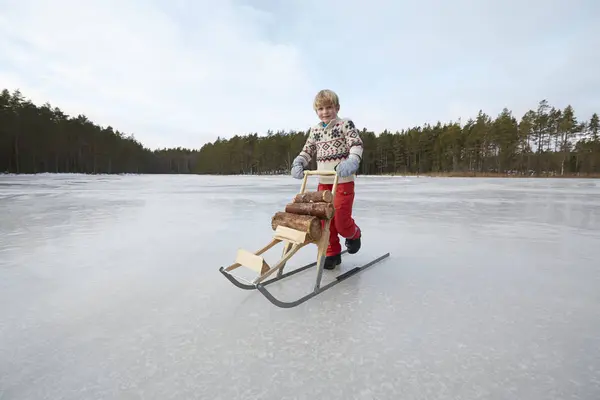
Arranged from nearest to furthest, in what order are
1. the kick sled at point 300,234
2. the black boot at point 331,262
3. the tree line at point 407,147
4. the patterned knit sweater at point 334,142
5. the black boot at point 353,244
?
the kick sled at point 300,234, the patterned knit sweater at point 334,142, the black boot at point 331,262, the black boot at point 353,244, the tree line at point 407,147

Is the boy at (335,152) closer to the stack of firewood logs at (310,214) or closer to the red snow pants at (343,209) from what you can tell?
the red snow pants at (343,209)

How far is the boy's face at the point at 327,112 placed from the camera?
2.85 metres

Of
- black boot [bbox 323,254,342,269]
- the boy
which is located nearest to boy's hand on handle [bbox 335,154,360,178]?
the boy

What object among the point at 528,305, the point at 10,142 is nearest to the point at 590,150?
the point at 528,305

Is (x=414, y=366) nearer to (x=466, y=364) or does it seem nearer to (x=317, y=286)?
(x=466, y=364)

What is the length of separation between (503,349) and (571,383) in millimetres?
275

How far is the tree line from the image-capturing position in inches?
1827

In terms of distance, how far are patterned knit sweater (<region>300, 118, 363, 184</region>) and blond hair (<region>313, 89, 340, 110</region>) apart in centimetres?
17

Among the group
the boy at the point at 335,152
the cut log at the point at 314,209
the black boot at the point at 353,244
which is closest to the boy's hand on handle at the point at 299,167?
the boy at the point at 335,152

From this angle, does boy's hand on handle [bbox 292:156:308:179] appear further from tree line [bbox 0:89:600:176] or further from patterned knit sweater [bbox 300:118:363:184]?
tree line [bbox 0:89:600:176]

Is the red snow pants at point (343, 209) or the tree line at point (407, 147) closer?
the red snow pants at point (343, 209)

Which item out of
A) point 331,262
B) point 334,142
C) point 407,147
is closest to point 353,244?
point 331,262

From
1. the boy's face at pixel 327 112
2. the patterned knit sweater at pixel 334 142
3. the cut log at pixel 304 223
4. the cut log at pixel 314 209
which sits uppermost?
the boy's face at pixel 327 112

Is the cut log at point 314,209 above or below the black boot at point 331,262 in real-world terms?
above
